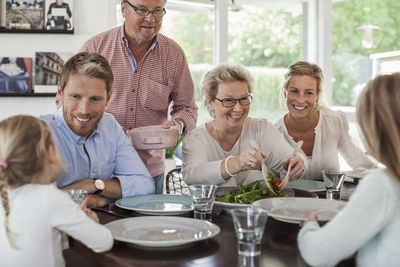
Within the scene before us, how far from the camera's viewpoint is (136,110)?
2826 mm

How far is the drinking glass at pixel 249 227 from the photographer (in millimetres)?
1250

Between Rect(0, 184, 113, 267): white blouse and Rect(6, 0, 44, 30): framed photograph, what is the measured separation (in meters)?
2.57

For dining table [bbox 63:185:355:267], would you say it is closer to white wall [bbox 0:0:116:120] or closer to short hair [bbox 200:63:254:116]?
short hair [bbox 200:63:254:116]

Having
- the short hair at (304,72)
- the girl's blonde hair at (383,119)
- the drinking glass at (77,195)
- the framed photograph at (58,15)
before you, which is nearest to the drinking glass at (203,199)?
the drinking glass at (77,195)

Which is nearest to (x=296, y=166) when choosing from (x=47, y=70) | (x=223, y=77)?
(x=223, y=77)

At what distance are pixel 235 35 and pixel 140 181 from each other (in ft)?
10.2

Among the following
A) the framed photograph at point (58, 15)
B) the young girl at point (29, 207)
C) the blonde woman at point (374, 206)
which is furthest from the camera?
the framed photograph at point (58, 15)

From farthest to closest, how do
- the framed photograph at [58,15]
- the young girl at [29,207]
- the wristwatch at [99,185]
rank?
the framed photograph at [58,15] → the wristwatch at [99,185] → the young girl at [29,207]

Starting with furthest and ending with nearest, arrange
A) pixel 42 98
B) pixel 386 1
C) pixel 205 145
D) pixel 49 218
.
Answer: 1. pixel 386 1
2. pixel 42 98
3. pixel 205 145
4. pixel 49 218

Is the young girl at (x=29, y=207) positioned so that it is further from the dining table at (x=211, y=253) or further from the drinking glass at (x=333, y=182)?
the drinking glass at (x=333, y=182)

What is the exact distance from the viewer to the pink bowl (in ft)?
7.66

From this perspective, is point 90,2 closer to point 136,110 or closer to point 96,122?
point 136,110

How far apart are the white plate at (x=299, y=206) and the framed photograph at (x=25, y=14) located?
2.55m

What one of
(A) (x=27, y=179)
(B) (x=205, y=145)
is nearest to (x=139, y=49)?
(B) (x=205, y=145)
